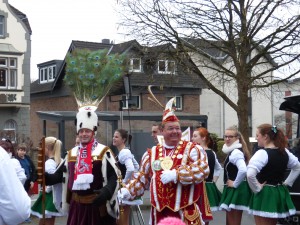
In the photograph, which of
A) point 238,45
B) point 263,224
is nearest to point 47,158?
point 263,224

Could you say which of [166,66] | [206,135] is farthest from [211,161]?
[166,66]

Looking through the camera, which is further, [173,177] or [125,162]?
[125,162]

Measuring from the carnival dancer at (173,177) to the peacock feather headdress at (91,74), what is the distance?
4.74ft

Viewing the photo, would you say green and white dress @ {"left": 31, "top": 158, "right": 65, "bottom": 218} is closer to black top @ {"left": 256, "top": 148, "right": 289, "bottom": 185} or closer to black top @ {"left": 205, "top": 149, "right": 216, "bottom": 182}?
black top @ {"left": 205, "top": 149, "right": 216, "bottom": 182}

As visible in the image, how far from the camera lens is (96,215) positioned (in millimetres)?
7082

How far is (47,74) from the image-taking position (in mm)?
47469

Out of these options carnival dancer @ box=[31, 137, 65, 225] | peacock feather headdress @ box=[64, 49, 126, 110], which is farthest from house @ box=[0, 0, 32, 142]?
carnival dancer @ box=[31, 137, 65, 225]

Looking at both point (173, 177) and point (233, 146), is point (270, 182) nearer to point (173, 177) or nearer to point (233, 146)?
point (233, 146)

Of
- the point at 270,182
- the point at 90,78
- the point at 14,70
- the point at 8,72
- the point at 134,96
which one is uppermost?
the point at 14,70

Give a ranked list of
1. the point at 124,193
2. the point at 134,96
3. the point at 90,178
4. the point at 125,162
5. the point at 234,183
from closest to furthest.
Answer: the point at 124,193 < the point at 90,178 < the point at 234,183 < the point at 125,162 < the point at 134,96

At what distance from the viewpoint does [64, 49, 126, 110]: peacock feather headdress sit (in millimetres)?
8798

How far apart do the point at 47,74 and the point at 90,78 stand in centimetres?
3799

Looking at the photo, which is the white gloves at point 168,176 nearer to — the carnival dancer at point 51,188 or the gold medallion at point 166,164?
the gold medallion at point 166,164

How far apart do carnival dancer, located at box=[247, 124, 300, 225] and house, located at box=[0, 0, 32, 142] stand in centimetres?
3108
